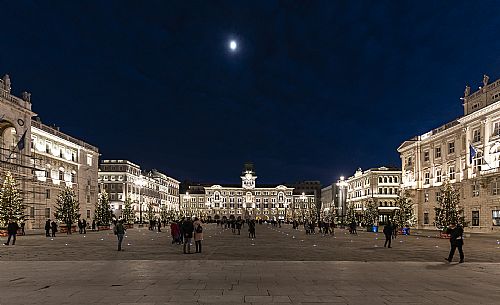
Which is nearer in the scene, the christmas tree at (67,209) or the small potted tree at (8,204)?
the small potted tree at (8,204)

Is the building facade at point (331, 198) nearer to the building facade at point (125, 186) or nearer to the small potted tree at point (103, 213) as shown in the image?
the building facade at point (125, 186)

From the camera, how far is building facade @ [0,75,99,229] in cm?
5178

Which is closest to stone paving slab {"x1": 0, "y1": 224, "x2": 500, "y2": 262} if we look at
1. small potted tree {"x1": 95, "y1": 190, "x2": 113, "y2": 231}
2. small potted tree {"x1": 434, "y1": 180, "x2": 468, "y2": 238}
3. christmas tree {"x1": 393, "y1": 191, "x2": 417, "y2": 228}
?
small potted tree {"x1": 434, "y1": 180, "x2": 468, "y2": 238}

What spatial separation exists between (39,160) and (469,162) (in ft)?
186

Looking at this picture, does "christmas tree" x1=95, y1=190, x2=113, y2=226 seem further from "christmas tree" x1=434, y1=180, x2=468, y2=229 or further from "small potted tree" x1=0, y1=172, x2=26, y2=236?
"christmas tree" x1=434, y1=180, x2=468, y2=229

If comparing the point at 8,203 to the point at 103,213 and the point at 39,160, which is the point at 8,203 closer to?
the point at 39,160

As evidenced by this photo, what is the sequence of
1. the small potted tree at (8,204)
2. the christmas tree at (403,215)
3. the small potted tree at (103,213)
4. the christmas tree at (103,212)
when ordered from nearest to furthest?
the small potted tree at (8,204) < the christmas tree at (403,215) < the small potted tree at (103,213) < the christmas tree at (103,212)

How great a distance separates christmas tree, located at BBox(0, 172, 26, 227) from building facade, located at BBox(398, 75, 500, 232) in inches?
1848

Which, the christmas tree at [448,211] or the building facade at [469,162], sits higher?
the building facade at [469,162]

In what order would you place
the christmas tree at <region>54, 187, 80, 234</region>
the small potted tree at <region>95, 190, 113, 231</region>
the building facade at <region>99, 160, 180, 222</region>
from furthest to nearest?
the building facade at <region>99, 160, 180, 222</region> < the small potted tree at <region>95, 190, 113, 231</region> < the christmas tree at <region>54, 187, 80, 234</region>

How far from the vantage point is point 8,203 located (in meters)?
43.6

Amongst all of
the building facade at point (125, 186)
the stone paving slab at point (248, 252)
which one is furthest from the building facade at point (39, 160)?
the building facade at point (125, 186)

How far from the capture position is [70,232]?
51219mm

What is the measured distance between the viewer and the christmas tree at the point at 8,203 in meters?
43.3
